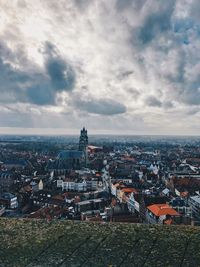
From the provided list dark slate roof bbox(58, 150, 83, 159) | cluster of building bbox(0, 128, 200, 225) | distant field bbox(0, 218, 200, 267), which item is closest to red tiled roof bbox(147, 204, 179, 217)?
cluster of building bbox(0, 128, 200, 225)

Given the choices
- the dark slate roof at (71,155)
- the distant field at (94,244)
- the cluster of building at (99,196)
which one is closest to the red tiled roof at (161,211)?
the cluster of building at (99,196)

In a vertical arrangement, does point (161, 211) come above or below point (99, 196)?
above

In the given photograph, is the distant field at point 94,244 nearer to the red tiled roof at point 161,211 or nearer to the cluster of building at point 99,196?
the cluster of building at point 99,196

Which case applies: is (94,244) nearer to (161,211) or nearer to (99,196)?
A: (161,211)

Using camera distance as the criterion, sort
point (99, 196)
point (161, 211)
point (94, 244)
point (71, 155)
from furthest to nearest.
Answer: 1. point (71, 155)
2. point (99, 196)
3. point (161, 211)
4. point (94, 244)

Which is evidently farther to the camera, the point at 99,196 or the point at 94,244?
the point at 99,196

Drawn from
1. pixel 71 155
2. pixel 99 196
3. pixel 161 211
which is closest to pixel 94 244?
pixel 161 211

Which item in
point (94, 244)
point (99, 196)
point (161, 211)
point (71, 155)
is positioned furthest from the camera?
point (71, 155)

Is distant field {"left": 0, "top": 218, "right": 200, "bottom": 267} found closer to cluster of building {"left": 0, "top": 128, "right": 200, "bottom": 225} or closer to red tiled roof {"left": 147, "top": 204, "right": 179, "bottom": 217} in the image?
cluster of building {"left": 0, "top": 128, "right": 200, "bottom": 225}

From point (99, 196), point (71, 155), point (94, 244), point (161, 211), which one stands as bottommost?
point (99, 196)
